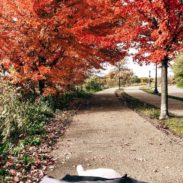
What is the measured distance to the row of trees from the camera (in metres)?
18.0

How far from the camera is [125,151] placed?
11578 millimetres

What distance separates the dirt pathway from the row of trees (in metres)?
4.14

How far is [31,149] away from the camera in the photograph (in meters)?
11.8

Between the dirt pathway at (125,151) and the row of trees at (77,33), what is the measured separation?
4136mm

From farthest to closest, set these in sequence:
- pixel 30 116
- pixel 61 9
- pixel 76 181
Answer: pixel 61 9, pixel 30 116, pixel 76 181

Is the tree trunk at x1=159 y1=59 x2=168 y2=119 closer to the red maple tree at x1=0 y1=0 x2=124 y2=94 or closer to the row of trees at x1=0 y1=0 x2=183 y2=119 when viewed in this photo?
the row of trees at x1=0 y1=0 x2=183 y2=119

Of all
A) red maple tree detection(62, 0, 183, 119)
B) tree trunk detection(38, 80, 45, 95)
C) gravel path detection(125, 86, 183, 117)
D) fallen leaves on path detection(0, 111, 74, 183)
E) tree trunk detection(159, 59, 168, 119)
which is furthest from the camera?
tree trunk detection(38, 80, 45, 95)

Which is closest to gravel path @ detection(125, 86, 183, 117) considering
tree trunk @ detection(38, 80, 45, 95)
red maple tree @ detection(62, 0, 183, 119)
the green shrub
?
red maple tree @ detection(62, 0, 183, 119)

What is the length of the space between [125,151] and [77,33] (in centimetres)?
1084

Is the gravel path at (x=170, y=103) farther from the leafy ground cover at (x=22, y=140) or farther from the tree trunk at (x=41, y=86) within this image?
the tree trunk at (x=41, y=86)

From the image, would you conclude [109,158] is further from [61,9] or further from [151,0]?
[61,9]

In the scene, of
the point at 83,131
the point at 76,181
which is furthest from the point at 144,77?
the point at 76,181

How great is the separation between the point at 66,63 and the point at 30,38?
9.41 feet

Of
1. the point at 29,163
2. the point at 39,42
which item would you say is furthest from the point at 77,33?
→ the point at 29,163
